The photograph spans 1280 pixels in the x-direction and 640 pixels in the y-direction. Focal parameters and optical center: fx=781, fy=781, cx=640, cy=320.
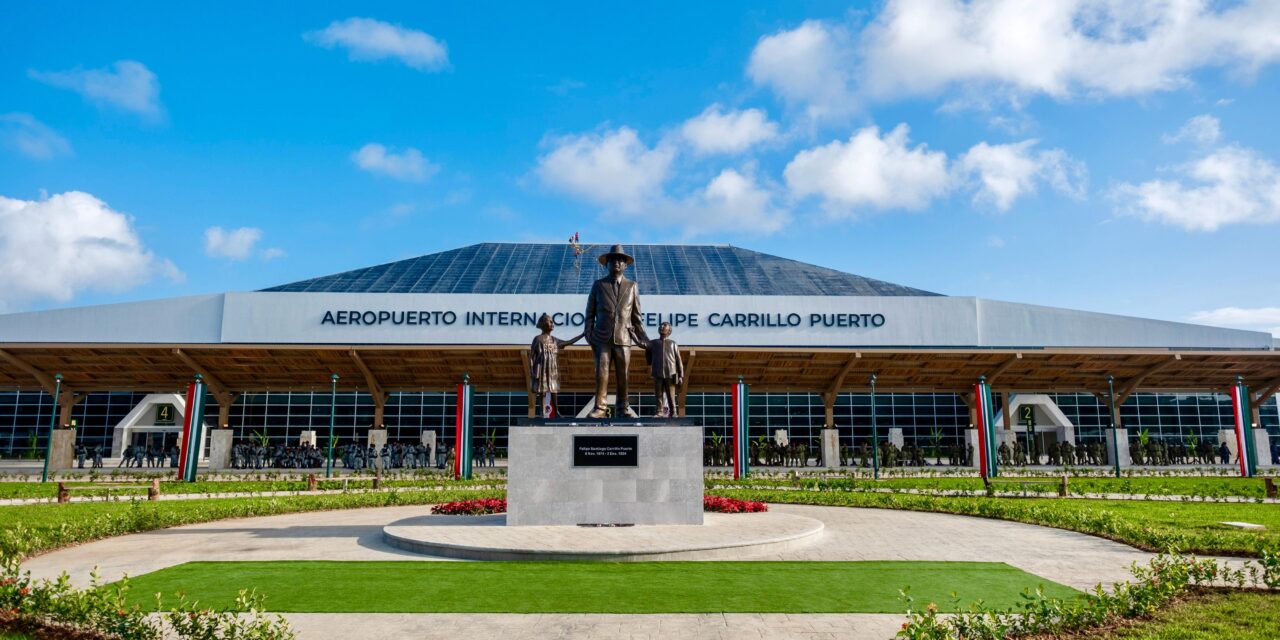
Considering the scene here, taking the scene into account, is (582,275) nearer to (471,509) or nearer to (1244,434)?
(471,509)

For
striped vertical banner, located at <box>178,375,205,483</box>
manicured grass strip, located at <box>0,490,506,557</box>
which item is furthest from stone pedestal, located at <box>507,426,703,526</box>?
striped vertical banner, located at <box>178,375,205,483</box>

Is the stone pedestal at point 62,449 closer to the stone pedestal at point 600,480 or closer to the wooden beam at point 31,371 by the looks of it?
the wooden beam at point 31,371

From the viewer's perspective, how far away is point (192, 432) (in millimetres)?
30109

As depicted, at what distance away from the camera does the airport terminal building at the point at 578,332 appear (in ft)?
121

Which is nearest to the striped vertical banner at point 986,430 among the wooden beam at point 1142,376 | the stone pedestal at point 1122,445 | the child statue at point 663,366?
the stone pedestal at point 1122,445

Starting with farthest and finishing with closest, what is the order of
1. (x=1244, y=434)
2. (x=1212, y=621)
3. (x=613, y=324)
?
(x=1244, y=434) < (x=613, y=324) < (x=1212, y=621)

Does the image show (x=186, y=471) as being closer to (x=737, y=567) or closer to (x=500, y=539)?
(x=500, y=539)

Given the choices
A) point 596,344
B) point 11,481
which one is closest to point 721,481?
point 596,344

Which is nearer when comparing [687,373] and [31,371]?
[31,371]

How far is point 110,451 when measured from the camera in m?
49.6

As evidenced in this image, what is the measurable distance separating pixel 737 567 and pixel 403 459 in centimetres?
3265

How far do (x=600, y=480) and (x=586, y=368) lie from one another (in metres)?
25.5

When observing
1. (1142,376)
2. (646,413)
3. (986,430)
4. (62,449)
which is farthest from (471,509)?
(1142,376)

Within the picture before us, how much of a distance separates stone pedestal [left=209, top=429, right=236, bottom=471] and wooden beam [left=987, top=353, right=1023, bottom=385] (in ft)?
128
